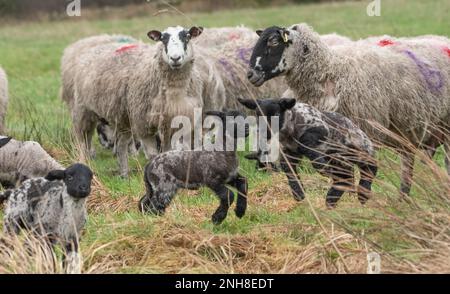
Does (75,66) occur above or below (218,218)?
above

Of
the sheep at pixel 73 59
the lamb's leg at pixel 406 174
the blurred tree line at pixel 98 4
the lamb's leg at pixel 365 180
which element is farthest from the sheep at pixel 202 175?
the blurred tree line at pixel 98 4

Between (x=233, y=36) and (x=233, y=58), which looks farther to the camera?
(x=233, y=36)

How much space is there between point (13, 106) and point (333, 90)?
8657 millimetres

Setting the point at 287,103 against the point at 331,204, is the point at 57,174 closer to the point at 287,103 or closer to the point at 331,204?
the point at 287,103

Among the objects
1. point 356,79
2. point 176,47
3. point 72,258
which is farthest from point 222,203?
point 176,47

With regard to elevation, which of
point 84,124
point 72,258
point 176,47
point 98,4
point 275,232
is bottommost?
point 98,4

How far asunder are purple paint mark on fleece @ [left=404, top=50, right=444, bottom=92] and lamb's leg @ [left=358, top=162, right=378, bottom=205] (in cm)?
254

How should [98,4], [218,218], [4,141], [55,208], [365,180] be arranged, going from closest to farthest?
[55,208], [365,180], [218,218], [4,141], [98,4]

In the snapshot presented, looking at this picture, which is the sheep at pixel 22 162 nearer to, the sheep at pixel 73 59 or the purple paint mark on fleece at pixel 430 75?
the purple paint mark on fleece at pixel 430 75

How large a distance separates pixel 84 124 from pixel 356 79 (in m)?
4.91

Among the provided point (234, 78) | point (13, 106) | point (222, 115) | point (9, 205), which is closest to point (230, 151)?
point (222, 115)

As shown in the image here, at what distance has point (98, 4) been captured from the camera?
39625 millimetres

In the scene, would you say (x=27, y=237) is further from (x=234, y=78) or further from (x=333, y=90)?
(x=234, y=78)

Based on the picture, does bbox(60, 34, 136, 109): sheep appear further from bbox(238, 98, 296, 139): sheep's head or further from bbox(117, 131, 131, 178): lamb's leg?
bbox(238, 98, 296, 139): sheep's head
